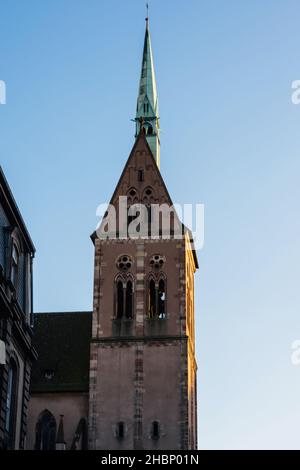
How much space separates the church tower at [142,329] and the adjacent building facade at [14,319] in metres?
17.6

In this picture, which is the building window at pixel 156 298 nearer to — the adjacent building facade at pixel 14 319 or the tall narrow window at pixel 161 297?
the tall narrow window at pixel 161 297

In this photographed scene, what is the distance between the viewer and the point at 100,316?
57.9 metres

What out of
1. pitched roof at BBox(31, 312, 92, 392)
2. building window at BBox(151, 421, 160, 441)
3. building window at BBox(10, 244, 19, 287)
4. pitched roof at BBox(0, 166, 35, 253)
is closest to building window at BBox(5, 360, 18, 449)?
building window at BBox(10, 244, 19, 287)

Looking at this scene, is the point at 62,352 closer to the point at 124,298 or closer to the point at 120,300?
the point at 120,300

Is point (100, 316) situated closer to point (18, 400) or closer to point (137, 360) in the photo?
point (137, 360)

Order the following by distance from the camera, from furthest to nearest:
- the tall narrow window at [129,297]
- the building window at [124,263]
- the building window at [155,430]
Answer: the building window at [124,263]
the tall narrow window at [129,297]
the building window at [155,430]

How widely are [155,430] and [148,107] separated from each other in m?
24.0

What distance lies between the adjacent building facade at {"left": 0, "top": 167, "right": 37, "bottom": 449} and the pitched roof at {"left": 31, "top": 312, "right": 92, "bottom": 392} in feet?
63.9

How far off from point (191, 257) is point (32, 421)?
48.9ft

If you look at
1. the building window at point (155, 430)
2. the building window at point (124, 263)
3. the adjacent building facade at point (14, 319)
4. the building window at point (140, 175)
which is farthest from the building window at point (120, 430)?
the adjacent building facade at point (14, 319)

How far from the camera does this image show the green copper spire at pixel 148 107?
66.3 m
